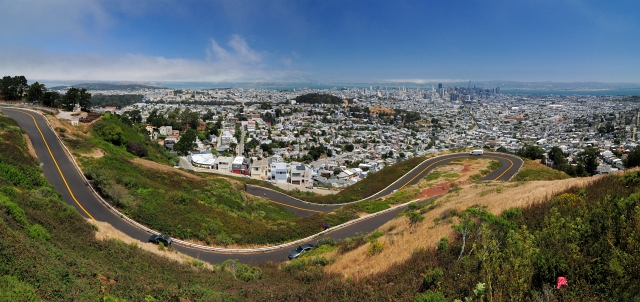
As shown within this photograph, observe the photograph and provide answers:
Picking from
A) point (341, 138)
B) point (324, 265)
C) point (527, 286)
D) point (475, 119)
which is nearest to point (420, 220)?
point (324, 265)

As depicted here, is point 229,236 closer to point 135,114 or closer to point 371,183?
point 371,183

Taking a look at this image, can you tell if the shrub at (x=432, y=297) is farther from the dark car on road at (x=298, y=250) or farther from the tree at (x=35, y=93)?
the tree at (x=35, y=93)

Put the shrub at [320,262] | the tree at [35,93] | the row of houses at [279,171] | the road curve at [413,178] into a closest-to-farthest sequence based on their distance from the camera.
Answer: the shrub at [320,262] < the road curve at [413,178] < the tree at [35,93] < the row of houses at [279,171]

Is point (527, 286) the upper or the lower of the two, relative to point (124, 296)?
upper

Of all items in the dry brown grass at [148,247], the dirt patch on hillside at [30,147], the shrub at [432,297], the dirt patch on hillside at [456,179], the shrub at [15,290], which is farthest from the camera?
the dirt patch on hillside at [456,179]

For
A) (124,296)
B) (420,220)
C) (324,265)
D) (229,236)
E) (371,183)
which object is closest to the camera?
(124,296)

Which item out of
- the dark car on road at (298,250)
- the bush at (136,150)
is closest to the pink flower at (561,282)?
the dark car on road at (298,250)

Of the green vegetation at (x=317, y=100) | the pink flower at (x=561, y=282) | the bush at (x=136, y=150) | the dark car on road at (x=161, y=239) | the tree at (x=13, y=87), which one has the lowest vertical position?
the dark car on road at (x=161, y=239)
